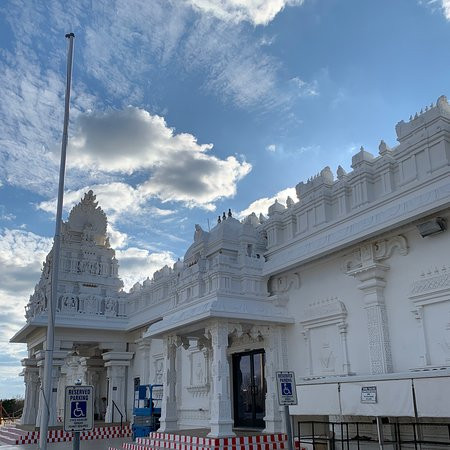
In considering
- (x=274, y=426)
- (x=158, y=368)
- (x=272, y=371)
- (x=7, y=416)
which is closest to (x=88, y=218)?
(x=158, y=368)

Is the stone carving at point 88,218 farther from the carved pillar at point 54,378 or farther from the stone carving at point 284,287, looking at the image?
the stone carving at point 284,287

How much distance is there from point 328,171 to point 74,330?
1395 centimetres

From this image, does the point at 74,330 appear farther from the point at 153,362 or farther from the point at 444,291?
the point at 444,291

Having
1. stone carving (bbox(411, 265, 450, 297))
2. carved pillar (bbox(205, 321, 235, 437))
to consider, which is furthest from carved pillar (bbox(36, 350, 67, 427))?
stone carving (bbox(411, 265, 450, 297))

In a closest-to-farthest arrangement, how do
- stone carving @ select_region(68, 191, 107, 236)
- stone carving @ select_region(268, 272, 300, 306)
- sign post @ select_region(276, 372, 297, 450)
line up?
1. sign post @ select_region(276, 372, 297, 450)
2. stone carving @ select_region(268, 272, 300, 306)
3. stone carving @ select_region(68, 191, 107, 236)

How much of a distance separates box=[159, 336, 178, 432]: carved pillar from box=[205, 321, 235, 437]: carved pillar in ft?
7.74

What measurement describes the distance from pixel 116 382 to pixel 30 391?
4443 millimetres

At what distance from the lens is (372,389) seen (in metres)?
9.84

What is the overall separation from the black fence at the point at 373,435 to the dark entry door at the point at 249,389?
2.54 meters

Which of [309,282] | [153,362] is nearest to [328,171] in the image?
[309,282]

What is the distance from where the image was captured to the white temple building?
Result: 35.7ft

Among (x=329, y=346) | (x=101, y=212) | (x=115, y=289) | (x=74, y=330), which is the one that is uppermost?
(x=101, y=212)

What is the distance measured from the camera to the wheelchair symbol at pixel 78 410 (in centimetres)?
698

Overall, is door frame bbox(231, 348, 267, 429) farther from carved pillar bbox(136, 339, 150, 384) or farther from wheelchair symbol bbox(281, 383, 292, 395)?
wheelchair symbol bbox(281, 383, 292, 395)
